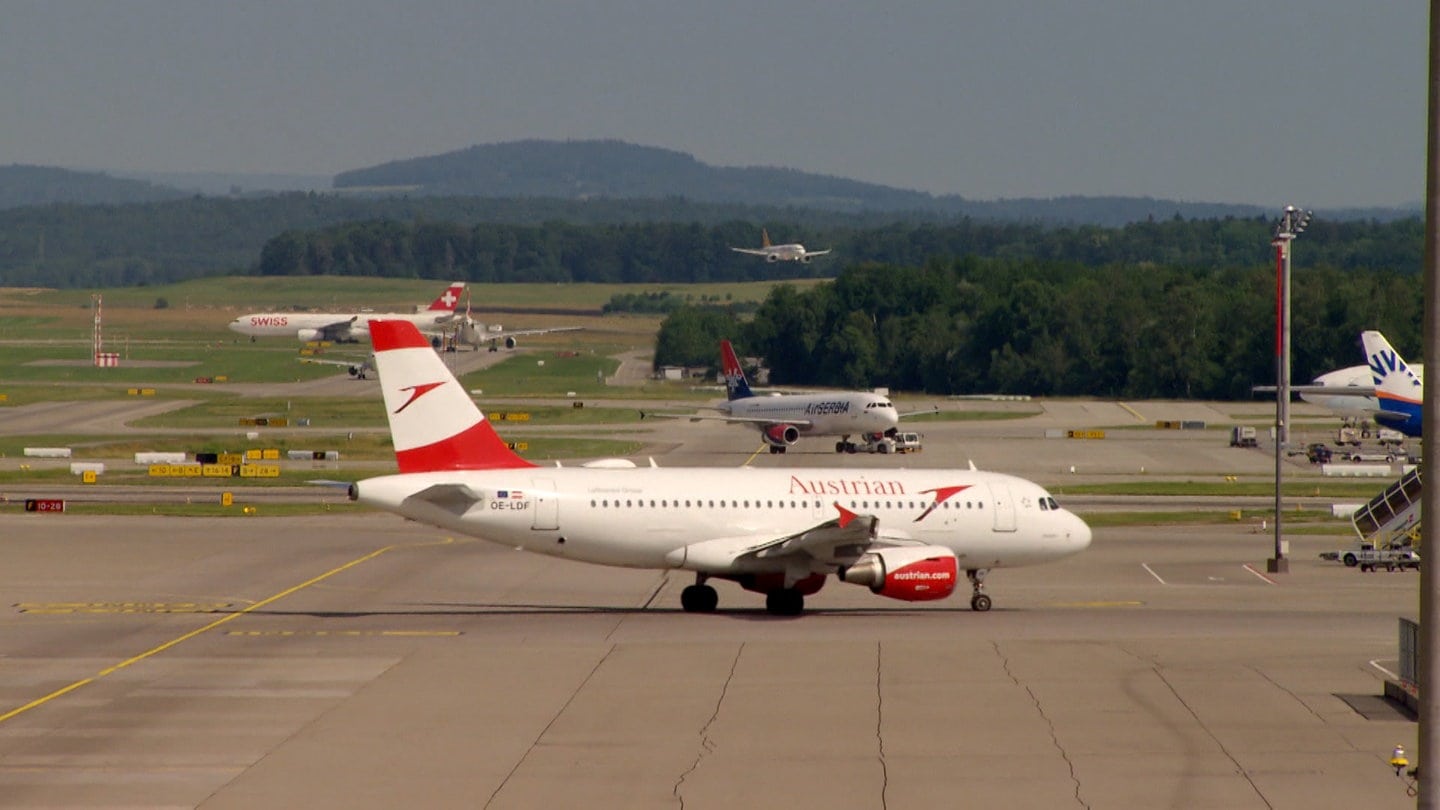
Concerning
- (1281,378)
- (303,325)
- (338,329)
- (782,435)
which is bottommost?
(782,435)

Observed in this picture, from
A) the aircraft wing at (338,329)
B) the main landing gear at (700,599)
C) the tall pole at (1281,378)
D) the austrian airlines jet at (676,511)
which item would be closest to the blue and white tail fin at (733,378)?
the tall pole at (1281,378)

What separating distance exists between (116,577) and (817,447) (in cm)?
6044

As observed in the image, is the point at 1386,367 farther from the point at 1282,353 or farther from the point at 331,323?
the point at 331,323

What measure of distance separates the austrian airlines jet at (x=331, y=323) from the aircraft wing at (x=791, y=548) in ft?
461

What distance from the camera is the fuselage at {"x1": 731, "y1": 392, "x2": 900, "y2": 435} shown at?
97625mm

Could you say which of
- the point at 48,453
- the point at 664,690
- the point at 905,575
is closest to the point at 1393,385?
the point at 905,575

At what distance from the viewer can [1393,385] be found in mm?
89812

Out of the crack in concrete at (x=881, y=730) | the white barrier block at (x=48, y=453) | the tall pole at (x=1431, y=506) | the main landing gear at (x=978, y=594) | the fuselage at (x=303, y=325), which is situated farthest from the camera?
the fuselage at (x=303, y=325)

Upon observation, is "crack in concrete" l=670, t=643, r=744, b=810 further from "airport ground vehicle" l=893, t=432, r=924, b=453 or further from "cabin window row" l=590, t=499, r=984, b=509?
"airport ground vehicle" l=893, t=432, r=924, b=453

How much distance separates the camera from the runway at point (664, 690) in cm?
2558

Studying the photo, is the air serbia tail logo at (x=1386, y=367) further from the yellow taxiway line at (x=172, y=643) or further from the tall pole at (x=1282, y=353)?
the yellow taxiway line at (x=172, y=643)

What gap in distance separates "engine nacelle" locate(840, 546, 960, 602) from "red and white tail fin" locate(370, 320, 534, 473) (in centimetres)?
848

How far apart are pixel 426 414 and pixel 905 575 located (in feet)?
37.5

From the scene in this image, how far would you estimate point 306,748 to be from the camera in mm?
27594
